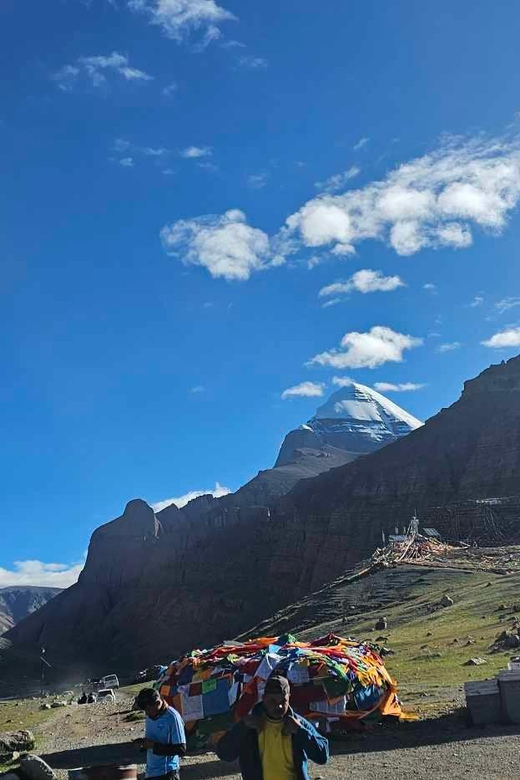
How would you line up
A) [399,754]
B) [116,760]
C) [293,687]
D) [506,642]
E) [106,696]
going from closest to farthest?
[399,754]
[293,687]
[116,760]
[506,642]
[106,696]

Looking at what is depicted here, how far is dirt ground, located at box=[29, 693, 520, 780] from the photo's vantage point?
10.9 metres

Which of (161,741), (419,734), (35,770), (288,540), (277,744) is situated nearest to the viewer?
(277,744)

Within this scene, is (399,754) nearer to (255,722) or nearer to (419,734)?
(419,734)

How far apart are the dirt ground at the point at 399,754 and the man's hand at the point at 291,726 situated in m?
5.54

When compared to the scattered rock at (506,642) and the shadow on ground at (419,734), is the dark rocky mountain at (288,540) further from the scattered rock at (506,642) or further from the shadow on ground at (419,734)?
the shadow on ground at (419,734)

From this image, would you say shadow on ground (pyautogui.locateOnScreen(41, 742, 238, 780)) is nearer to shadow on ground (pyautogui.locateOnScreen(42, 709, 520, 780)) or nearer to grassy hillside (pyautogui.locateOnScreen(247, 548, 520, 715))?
shadow on ground (pyautogui.locateOnScreen(42, 709, 520, 780))

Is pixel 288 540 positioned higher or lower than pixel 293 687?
higher

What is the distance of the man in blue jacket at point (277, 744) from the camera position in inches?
231

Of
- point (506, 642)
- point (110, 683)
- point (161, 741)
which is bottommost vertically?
point (110, 683)

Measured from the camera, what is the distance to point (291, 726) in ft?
19.3

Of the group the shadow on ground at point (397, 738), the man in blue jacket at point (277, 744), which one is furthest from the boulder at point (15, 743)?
the man in blue jacket at point (277, 744)

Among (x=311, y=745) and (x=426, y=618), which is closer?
(x=311, y=745)

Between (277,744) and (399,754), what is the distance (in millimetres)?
7636

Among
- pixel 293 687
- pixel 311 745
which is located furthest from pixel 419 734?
pixel 311 745
